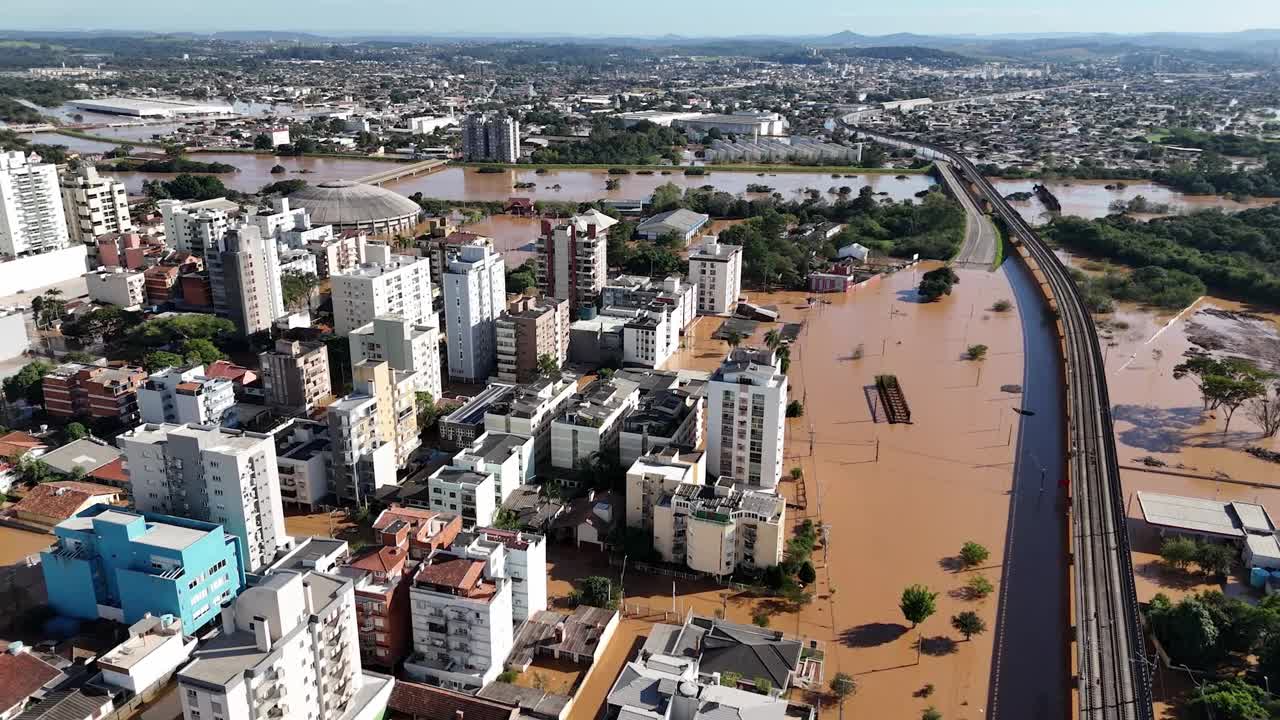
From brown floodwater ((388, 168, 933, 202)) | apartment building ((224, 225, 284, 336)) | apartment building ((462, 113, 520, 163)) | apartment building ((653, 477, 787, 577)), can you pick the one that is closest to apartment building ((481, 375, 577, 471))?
apartment building ((653, 477, 787, 577))

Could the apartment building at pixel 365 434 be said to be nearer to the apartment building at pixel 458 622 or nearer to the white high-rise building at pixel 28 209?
the apartment building at pixel 458 622

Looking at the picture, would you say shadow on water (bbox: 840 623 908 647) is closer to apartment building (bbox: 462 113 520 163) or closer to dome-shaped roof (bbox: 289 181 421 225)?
dome-shaped roof (bbox: 289 181 421 225)

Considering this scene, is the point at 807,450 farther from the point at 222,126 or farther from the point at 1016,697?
the point at 222,126

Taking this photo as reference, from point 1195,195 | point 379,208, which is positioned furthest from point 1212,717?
point 1195,195

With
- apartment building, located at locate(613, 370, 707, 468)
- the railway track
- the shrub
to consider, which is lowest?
the shrub

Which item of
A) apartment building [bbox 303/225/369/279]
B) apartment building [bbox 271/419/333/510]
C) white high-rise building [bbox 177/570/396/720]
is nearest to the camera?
white high-rise building [bbox 177/570/396/720]

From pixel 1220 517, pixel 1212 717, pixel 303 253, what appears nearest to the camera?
pixel 1212 717
